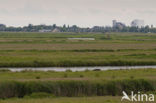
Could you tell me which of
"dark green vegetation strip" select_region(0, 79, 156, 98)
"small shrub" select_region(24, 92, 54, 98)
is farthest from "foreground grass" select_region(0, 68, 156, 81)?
"small shrub" select_region(24, 92, 54, 98)

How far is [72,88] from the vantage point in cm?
2366

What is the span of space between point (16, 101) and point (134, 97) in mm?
6778

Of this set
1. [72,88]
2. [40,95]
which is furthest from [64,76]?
[40,95]

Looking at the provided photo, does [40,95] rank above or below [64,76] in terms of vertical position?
below

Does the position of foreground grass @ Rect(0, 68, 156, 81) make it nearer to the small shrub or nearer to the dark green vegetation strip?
the dark green vegetation strip

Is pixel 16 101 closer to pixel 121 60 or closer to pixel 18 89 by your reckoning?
pixel 18 89

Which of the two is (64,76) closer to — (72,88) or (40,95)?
(72,88)

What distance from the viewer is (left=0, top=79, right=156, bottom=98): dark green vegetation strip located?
74.9ft

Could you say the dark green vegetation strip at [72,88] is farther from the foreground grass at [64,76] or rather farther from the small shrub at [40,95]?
the foreground grass at [64,76]

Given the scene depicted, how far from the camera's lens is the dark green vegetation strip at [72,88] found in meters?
22.8

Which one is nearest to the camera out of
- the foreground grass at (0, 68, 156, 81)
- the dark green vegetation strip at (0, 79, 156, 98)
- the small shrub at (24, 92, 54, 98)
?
the small shrub at (24, 92, 54, 98)

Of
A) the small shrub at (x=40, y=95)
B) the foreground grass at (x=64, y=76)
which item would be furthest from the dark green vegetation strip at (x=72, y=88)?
the foreground grass at (x=64, y=76)

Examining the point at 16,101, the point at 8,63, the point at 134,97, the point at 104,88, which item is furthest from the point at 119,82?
the point at 8,63

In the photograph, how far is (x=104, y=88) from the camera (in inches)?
940
